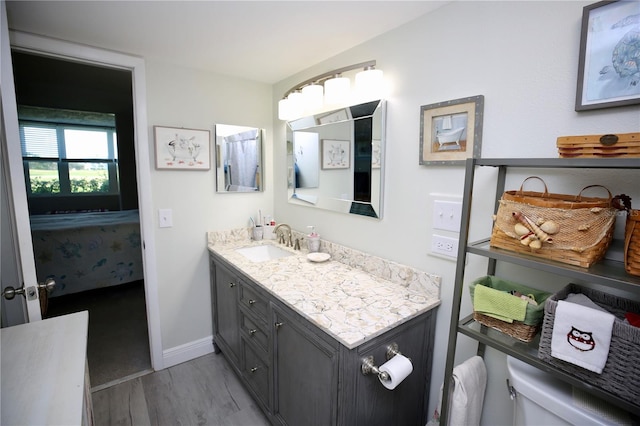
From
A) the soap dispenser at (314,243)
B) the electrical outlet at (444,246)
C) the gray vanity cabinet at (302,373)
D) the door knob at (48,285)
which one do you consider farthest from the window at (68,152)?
the electrical outlet at (444,246)

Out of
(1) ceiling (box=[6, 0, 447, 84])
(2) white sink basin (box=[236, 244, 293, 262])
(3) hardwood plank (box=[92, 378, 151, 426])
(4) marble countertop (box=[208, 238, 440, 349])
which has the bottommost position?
(3) hardwood plank (box=[92, 378, 151, 426])

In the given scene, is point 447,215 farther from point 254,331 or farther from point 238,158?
point 238,158

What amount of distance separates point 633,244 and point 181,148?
7.62 feet

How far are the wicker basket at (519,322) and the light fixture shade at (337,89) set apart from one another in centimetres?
122

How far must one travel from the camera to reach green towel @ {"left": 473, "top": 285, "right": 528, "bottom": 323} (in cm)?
95

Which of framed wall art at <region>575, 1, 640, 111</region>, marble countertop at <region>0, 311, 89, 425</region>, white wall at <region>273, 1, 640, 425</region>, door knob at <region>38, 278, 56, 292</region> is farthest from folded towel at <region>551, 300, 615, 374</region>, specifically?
door knob at <region>38, 278, 56, 292</region>

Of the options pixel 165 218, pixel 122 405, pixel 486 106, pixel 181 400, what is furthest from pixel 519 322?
pixel 122 405

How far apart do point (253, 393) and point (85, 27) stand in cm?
225

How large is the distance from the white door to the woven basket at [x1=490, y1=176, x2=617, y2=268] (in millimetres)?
1866

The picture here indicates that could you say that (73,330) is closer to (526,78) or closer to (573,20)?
(526,78)

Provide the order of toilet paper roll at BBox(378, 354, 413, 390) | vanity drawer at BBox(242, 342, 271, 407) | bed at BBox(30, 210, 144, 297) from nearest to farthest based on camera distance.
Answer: toilet paper roll at BBox(378, 354, 413, 390) → vanity drawer at BBox(242, 342, 271, 407) → bed at BBox(30, 210, 144, 297)

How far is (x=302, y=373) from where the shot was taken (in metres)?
1.34

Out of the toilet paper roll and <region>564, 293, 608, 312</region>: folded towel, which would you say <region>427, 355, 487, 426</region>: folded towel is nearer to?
the toilet paper roll

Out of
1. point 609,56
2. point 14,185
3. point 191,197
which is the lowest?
point 191,197
